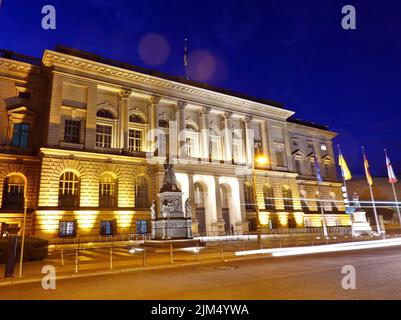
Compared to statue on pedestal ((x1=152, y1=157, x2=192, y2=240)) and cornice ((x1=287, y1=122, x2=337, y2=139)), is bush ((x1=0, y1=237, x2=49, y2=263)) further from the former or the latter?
cornice ((x1=287, y1=122, x2=337, y2=139))

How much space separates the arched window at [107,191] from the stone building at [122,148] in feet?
0.36

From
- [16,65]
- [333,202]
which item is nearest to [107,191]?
[16,65]

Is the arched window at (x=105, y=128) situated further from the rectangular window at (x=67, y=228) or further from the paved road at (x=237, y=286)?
the paved road at (x=237, y=286)

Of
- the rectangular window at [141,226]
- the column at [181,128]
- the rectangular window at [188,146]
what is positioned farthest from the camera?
the rectangular window at [188,146]

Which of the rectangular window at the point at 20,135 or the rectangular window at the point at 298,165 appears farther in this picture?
the rectangular window at the point at 298,165

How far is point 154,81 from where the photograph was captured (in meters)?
36.3

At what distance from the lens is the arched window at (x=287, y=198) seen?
4434 centimetres

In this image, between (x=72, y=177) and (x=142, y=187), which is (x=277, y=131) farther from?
(x=72, y=177)

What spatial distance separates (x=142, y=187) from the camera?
33625mm

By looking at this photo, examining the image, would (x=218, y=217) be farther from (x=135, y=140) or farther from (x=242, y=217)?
A: (x=135, y=140)

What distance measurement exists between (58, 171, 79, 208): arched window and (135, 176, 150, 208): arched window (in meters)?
6.49

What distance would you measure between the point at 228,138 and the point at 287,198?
44.6ft

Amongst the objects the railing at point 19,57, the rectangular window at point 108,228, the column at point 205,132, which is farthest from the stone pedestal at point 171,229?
the railing at point 19,57

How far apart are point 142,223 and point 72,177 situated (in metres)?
8.87
